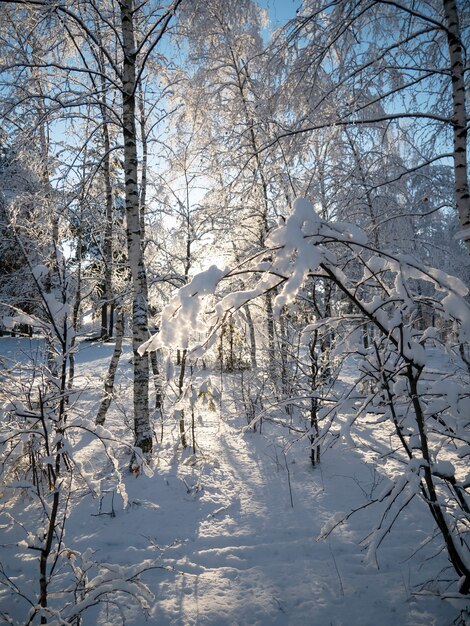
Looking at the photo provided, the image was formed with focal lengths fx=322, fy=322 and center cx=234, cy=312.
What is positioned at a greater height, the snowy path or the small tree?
the small tree

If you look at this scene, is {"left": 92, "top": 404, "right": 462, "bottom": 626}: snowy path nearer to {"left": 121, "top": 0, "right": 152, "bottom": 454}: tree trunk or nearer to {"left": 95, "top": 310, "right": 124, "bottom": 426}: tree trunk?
{"left": 121, "top": 0, "right": 152, "bottom": 454}: tree trunk

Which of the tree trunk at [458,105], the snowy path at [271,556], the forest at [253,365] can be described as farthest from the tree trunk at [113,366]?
the tree trunk at [458,105]

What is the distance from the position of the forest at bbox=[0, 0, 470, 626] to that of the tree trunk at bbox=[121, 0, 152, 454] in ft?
0.09

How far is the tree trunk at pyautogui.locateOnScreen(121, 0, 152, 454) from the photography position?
4.35 metres

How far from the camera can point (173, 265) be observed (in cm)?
848

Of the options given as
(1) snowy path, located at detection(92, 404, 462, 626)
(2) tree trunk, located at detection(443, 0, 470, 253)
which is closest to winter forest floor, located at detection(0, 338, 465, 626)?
(1) snowy path, located at detection(92, 404, 462, 626)

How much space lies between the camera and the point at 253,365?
7.07 meters

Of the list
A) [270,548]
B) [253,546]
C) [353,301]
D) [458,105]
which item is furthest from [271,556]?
[458,105]

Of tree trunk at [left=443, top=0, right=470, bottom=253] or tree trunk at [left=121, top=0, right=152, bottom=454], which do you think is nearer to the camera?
tree trunk at [left=443, top=0, right=470, bottom=253]

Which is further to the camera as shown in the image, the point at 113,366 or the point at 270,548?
the point at 113,366

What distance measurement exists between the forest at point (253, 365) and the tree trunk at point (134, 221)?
3 centimetres

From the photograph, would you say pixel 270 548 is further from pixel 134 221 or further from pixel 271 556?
pixel 134 221

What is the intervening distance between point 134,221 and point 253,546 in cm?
413

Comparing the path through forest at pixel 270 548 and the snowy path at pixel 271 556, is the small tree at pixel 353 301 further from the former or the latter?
the snowy path at pixel 271 556
